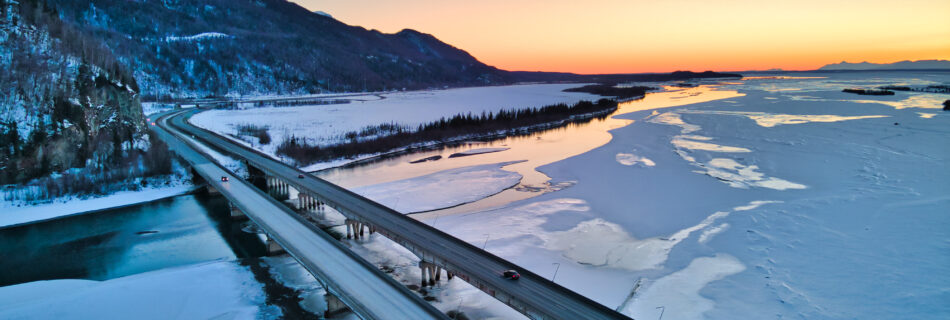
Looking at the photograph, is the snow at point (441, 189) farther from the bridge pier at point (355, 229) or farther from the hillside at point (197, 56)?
the hillside at point (197, 56)

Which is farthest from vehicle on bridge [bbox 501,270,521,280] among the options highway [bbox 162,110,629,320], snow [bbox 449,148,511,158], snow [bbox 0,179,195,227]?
snow [bbox 449,148,511,158]

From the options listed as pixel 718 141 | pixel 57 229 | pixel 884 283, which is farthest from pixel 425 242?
pixel 718 141

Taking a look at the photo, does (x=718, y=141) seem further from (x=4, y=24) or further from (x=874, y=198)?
(x=4, y=24)

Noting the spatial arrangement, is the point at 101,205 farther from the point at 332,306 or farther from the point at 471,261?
the point at 471,261

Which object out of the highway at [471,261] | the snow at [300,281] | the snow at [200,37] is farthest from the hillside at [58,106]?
the snow at [200,37]

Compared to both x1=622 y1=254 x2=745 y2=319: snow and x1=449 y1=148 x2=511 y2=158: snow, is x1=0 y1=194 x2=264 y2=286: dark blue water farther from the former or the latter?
x1=449 y1=148 x2=511 y2=158: snow

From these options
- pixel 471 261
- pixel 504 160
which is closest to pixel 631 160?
pixel 504 160
